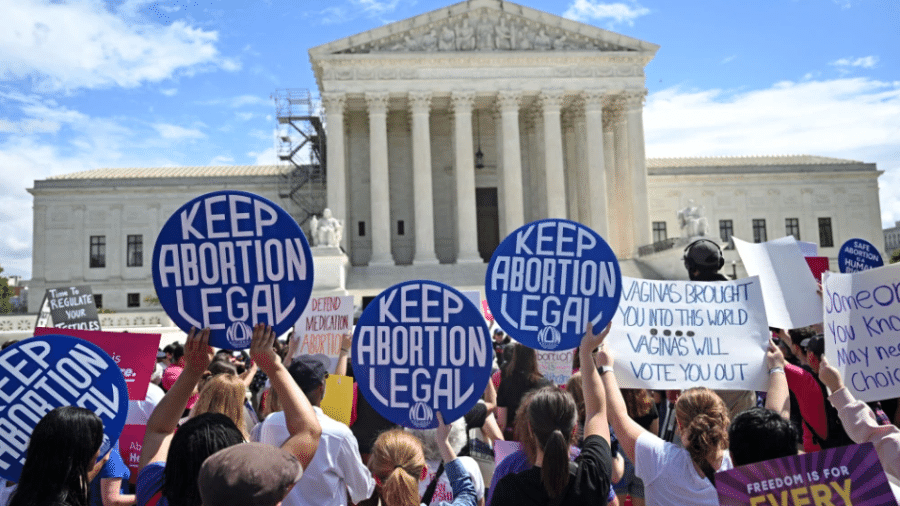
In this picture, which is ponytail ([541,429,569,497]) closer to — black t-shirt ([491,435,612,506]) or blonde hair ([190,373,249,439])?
black t-shirt ([491,435,612,506])

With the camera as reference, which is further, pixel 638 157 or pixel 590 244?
pixel 638 157

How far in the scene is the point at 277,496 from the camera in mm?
2781

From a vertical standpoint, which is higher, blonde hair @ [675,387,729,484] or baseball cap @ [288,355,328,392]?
baseball cap @ [288,355,328,392]

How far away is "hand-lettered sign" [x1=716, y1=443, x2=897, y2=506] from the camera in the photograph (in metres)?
3.10

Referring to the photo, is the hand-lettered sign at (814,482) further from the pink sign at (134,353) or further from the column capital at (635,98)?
the column capital at (635,98)

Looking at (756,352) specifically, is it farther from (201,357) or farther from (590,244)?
(201,357)

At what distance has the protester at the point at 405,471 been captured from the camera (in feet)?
12.7

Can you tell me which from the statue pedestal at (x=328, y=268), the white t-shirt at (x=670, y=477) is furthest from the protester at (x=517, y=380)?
the statue pedestal at (x=328, y=268)

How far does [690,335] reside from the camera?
17.8ft

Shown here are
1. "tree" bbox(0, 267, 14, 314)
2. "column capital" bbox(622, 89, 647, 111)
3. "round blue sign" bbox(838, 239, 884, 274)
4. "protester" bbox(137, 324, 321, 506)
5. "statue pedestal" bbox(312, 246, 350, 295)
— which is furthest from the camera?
"tree" bbox(0, 267, 14, 314)

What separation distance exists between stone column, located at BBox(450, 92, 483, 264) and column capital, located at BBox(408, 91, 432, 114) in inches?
54.5

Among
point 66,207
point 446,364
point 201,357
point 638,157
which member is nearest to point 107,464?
point 201,357

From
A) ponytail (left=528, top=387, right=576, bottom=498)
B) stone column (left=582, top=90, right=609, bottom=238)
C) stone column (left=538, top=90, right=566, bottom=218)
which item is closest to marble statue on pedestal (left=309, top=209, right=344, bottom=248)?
stone column (left=538, top=90, right=566, bottom=218)

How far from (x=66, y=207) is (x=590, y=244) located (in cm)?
4973
